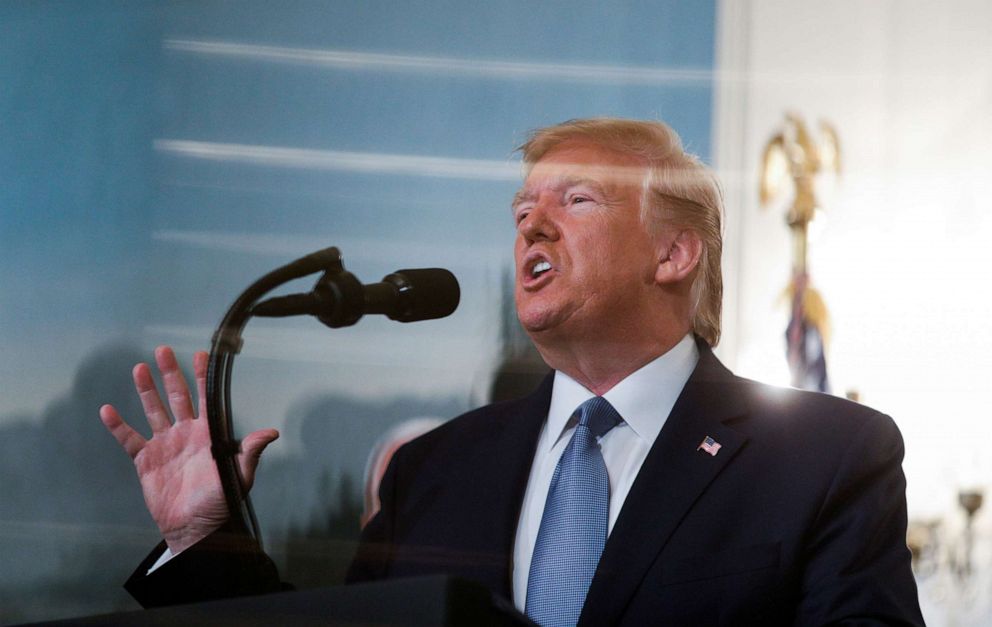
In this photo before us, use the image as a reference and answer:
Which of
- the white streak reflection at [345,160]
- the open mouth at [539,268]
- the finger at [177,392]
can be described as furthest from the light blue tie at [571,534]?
the white streak reflection at [345,160]

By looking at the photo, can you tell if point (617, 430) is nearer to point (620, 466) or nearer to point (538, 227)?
point (620, 466)

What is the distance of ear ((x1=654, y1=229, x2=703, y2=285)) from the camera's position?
58.7 inches

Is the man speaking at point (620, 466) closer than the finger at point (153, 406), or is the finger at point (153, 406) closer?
the man speaking at point (620, 466)

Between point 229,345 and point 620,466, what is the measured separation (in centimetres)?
51

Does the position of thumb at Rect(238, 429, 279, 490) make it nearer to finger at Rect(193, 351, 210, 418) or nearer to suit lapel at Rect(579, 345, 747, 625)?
finger at Rect(193, 351, 210, 418)

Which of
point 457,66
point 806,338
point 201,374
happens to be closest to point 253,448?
point 201,374

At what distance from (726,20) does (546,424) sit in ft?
3.54

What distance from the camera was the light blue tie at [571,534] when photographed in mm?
1216

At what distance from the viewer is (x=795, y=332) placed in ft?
6.93

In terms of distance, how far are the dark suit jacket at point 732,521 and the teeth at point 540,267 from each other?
Answer: 0.62ft

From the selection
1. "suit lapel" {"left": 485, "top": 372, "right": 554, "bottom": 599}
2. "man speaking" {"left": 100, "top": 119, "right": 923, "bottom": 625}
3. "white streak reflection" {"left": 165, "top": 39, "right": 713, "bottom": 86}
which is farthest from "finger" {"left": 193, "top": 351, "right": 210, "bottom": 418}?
"white streak reflection" {"left": 165, "top": 39, "right": 713, "bottom": 86}

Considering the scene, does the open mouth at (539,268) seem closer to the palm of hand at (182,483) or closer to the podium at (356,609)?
the palm of hand at (182,483)

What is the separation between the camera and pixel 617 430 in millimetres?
1359

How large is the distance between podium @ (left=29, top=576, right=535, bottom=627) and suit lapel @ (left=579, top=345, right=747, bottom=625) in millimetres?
539
